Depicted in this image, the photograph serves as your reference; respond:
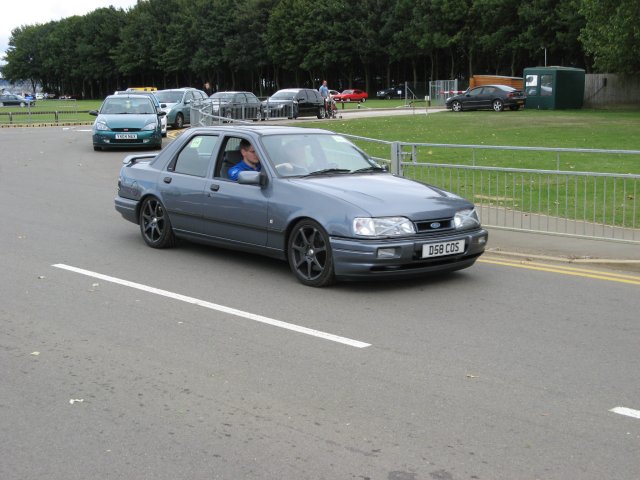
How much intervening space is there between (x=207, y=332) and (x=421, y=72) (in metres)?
101

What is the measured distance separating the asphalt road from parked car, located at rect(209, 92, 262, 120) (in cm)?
2586

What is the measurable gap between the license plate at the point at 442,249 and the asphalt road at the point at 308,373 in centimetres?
37

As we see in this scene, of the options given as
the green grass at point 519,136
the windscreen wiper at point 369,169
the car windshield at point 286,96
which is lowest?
the green grass at point 519,136

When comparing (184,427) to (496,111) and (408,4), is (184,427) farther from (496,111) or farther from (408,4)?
(408,4)

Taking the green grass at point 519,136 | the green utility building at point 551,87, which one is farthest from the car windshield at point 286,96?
the green utility building at point 551,87

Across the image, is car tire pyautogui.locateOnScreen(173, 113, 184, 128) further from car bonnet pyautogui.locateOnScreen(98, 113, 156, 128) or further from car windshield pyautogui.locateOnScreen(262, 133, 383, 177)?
car windshield pyautogui.locateOnScreen(262, 133, 383, 177)

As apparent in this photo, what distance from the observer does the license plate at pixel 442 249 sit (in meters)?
7.82

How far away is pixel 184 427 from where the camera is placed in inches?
187

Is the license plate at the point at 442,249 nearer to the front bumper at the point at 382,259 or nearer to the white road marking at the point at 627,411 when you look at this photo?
the front bumper at the point at 382,259

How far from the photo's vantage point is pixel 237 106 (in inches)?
1398

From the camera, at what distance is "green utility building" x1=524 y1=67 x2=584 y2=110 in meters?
49.0

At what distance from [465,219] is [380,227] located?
3.31ft

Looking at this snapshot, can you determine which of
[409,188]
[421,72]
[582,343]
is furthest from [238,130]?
[421,72]

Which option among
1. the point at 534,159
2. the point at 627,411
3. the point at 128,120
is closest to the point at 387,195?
the point at 627,411
